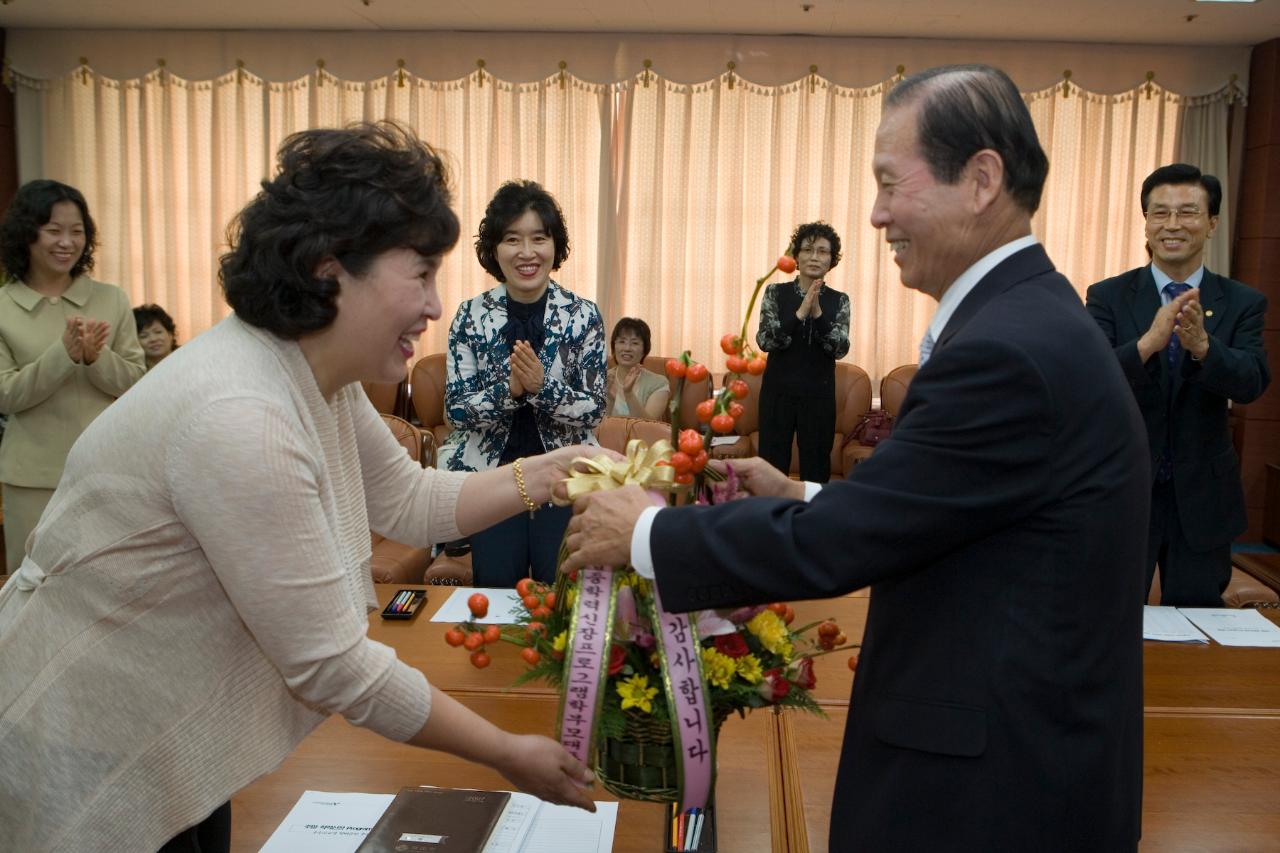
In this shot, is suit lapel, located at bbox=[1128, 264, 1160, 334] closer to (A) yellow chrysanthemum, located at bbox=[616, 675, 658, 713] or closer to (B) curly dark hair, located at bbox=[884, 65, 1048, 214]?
(B) curly dark hair, located at bbox=[884, 65, 1048, 214]

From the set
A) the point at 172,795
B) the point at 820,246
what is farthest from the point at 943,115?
the point at 820,246

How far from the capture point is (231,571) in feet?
3.95

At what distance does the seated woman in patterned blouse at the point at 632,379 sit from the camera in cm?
578

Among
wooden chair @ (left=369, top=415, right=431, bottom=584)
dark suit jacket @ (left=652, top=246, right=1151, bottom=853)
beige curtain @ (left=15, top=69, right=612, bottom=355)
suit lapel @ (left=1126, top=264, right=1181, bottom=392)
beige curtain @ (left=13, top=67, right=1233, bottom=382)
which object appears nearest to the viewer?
dark suit jacket @ (left=652, top=246, right=1151, bottom=853)

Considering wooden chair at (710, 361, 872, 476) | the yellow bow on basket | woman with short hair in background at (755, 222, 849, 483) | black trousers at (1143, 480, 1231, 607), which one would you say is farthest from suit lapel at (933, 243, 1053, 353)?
wooden chair at (710, 361, 872, 476)

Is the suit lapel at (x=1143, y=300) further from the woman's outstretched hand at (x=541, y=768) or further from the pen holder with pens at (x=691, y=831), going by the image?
the woman's outstretched hand at (x=541, y=768)

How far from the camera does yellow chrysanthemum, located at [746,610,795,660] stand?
53.9 inches

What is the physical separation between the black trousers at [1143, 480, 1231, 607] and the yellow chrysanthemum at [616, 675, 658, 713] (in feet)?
7.52

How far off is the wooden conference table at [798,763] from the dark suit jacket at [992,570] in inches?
12.8

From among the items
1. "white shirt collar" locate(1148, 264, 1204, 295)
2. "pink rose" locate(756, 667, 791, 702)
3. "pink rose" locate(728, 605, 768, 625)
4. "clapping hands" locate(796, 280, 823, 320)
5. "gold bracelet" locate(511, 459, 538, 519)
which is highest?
"white shirt collar" locate(1148, 264, 1204, 295)

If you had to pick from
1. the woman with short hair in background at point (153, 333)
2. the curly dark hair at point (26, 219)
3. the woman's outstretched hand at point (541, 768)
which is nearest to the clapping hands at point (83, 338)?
the curly dark hair at point (26, 219)

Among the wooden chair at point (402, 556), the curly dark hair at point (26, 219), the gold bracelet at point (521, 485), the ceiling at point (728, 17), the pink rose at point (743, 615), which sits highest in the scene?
the ceiling at point (728, 17)

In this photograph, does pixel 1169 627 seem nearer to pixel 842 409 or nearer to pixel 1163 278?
pixel 1163 278

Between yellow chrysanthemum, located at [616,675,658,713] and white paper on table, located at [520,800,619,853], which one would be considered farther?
white paper on table, located at [520,800,619,853]
